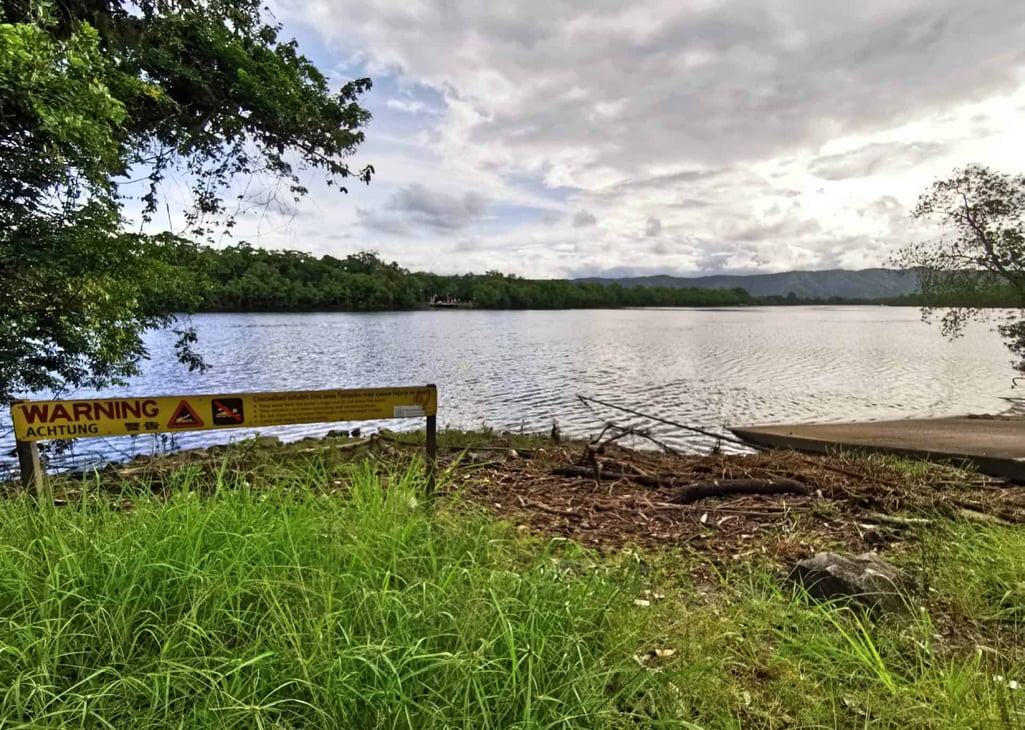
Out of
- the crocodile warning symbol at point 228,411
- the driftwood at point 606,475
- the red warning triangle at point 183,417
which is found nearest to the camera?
the red warning triangle at point 183,417

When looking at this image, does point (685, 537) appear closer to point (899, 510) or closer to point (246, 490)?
point (899, 510)

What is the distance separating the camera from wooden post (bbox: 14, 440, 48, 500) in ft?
12.1

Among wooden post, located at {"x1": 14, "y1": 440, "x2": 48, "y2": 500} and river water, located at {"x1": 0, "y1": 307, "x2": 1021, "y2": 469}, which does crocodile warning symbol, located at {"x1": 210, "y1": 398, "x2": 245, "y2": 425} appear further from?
river water, located at {"x1": 0, "y1": 307, "x2": 1021, "y2": 469}

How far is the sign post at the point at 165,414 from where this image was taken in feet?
11.9

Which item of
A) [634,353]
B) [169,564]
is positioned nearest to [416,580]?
[169,564]

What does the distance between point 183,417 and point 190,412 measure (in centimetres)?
5

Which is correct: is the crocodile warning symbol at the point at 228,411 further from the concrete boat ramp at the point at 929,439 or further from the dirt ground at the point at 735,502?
the concrete boat ramp at the point at 929,439

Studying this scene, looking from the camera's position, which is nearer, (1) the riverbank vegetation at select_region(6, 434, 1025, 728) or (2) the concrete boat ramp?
(1) the riverbank vegetation at select_region(6, 434, 1025, 728)

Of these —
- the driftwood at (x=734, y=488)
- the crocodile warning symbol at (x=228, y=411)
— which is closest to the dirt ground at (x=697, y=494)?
the driftwood at (x=734, y=488)

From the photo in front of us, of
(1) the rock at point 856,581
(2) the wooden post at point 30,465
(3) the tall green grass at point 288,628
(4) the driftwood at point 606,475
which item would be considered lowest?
(4) the driftwood at point 606,475

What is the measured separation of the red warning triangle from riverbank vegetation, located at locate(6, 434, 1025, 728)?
0.46 metres

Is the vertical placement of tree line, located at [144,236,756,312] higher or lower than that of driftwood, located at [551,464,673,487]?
higher

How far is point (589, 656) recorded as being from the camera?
7.59 ft

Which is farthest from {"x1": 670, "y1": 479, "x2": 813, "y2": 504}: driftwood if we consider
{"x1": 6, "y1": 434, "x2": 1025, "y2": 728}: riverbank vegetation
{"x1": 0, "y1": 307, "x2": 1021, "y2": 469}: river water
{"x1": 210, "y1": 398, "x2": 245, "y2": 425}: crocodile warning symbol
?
{"x1": 0, "y1": 307, "x2": 1021, "y2": 469}: river water
